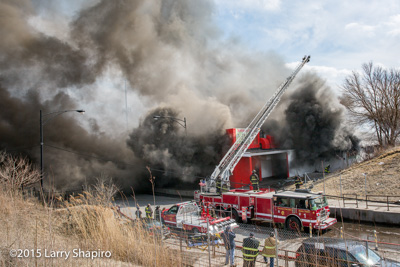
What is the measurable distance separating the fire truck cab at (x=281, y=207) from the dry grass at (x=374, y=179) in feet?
Result: 20.7

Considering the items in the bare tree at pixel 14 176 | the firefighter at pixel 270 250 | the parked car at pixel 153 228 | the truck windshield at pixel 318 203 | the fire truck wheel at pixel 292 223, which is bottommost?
the fire truck wheel at pixel 292 223

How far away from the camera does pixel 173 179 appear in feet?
83.0

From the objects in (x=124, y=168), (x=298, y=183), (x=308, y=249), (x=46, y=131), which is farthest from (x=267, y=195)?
(x=46, y=131)

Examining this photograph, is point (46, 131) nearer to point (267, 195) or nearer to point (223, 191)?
point (223, 191)

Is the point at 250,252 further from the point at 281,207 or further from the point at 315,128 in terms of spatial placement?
the point at 315,128

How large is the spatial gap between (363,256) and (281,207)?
584 cm

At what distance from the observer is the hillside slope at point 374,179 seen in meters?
16.3

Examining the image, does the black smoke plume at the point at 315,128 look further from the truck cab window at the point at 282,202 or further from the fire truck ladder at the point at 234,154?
the truck cab window at the point at 282,202

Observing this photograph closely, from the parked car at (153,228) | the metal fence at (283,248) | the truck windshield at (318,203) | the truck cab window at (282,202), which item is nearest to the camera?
the parked car at (153,228)

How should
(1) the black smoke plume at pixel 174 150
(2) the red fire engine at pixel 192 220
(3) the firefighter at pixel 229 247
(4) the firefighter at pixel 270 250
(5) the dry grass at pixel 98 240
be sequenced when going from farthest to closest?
1. (1) the black smoke plume at pixel 174 150
2. (2) the red fire engine at pixel 192 220
3. (3) the firefighter at pixel 229 247
4. (4) the firefighter at pixel 270 250
5. (5) the dry grass at pixel 98 240

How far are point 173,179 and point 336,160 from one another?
16.1m

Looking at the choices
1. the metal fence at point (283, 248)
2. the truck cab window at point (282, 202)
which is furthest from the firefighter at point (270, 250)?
the truck cab window at point (282, 202)

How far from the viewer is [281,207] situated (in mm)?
12078

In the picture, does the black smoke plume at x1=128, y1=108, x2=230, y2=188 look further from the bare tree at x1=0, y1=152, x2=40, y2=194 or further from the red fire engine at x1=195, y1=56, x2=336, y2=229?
the bare tree at x1=0, y1=152, x2=40, y2=194
